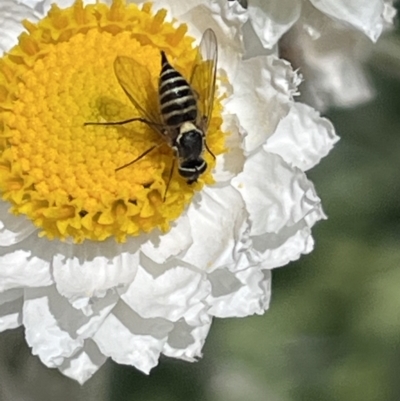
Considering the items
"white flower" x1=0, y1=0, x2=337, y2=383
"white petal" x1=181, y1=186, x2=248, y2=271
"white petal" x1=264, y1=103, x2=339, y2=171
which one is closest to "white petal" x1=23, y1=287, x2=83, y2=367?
"white flower" x1=0, y1=0, x2=337, y2=383

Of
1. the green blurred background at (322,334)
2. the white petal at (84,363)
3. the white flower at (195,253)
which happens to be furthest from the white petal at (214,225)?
the green blurred background at (322,334)

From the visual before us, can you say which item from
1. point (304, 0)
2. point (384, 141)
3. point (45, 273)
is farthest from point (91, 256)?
point (384, 141)

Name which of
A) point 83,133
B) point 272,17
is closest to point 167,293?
point 83,133

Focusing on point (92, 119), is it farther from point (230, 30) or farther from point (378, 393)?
point (378, 393)

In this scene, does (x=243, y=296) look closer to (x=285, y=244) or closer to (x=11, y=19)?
(x=285, y=244)

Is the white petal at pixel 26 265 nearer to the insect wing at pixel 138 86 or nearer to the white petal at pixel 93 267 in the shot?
the white petal at pixel 93 267

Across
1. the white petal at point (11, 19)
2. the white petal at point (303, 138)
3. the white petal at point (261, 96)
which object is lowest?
the white petal at point (303, 138)

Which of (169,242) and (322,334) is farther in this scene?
(322,334)
